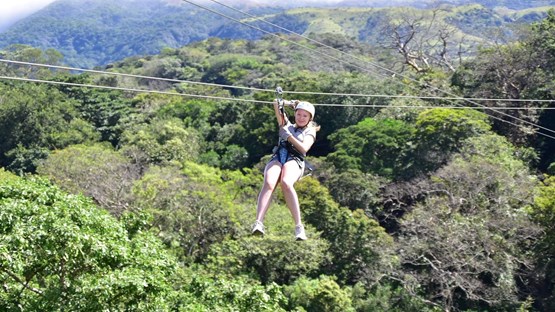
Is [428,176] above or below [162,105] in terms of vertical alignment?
above

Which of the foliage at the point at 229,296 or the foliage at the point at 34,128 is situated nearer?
the foliage at the point at 229,296

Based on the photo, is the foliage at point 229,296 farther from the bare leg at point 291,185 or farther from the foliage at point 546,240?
the foliage at point 546,240

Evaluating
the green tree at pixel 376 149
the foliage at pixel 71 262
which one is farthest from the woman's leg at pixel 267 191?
the green tree at pixel 376 149

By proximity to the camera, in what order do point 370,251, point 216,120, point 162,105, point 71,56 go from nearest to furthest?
point 370,251
point 216,120
point 162,105
point 71,56

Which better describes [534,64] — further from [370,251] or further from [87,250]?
[87,250]

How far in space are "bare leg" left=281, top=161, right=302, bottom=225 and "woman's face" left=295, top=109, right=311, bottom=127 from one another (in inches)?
13.9

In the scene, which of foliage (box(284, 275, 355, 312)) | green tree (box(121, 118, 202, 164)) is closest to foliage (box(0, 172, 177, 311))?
foliage (box(284, 275, 355, 312))

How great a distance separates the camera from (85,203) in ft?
35.8

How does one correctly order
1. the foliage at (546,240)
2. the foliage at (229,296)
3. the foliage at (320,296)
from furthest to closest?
the foliage at (546,240) → the foliage at (320,296) → the foliage at (229,296)

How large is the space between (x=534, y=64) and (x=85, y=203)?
19.4 m

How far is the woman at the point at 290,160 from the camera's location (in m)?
6.17

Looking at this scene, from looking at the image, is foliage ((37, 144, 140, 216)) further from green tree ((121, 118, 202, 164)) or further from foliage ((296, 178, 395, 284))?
foliage ((296, 178, 395, 284))

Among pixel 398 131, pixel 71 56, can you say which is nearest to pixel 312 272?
pixel 398 131

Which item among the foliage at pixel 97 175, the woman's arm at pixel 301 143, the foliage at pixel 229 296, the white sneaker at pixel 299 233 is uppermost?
the woman's arm at pixel 301 143
